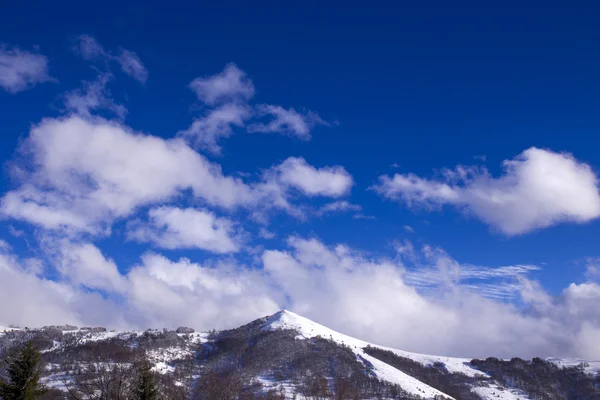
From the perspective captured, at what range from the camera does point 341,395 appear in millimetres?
86625

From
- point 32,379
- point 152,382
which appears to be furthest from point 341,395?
point 32,379

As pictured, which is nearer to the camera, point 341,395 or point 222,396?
point 341,395

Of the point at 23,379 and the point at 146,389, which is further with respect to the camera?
the point at 23,379

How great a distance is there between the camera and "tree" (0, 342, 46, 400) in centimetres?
6166

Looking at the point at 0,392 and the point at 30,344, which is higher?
the point at 30,344

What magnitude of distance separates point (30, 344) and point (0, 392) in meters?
6.29

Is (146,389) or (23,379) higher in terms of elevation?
(23,379)

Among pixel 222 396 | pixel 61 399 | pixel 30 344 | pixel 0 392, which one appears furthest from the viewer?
pixel 61 399

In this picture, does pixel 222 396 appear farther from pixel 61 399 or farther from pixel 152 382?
pixel 61 399

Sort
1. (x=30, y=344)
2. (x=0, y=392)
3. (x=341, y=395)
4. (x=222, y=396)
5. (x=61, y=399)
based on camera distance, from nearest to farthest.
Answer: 1. (x=0, y=392)
2. (x=30, y=344)
3. (x=341, y=395)
4. (x=222, y=396)
5. (x=61, y=399)

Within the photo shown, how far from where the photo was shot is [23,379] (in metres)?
63.2

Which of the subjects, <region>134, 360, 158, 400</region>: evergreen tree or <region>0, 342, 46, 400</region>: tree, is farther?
<region>134, 360, 158, 400</region>: evergreen tree

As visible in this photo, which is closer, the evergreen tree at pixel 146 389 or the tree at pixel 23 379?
the tree at pixel 23 379

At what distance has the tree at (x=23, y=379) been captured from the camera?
61.7 metres
